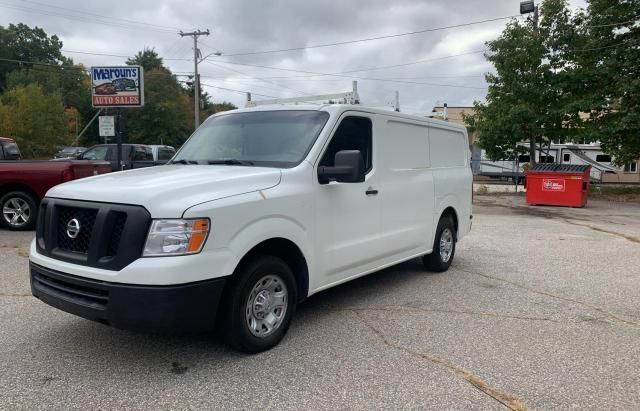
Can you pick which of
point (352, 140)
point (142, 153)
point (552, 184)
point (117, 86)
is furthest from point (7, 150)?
point (552, 184)

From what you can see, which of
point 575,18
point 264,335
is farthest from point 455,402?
point 575,18

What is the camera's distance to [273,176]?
419cm

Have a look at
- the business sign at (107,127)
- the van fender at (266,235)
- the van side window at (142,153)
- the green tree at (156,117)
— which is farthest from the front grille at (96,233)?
the green tree at (156,117)

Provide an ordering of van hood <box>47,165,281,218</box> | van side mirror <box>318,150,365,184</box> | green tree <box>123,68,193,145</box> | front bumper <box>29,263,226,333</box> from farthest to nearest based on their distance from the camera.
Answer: green tree <box>123,68,193,145</box>, van side mirror <box>318,150,365,184</box>, van hood <box>47,165,281,218</box>, front bumper <box>29,263,226,333</box>

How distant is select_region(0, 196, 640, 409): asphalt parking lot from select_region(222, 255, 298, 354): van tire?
5.7 inches

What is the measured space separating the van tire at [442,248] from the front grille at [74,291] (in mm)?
4412

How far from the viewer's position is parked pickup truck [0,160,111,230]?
975 centimetres

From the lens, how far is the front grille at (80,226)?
3.69m

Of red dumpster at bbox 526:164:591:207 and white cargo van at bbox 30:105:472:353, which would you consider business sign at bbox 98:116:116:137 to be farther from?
red dumpster at bbox 526:164:591:207

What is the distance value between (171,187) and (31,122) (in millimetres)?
40258

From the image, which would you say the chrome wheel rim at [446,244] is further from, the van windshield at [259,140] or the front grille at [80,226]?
the front grille at [80,226]

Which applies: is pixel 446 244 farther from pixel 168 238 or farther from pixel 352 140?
pixel 168 238

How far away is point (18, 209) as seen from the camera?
9867 mm

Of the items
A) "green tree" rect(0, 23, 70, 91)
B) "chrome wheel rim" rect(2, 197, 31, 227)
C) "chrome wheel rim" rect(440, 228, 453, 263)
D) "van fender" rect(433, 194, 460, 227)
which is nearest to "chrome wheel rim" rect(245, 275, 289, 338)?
"van fender" rect(433, 194, 460, 227)
